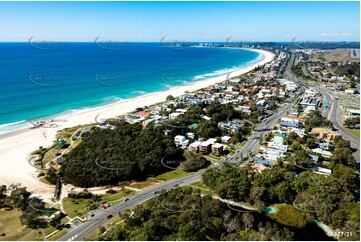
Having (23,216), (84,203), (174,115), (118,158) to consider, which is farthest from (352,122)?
(23,216)

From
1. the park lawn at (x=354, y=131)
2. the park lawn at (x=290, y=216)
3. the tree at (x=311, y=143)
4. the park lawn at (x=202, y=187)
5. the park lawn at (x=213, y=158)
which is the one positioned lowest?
the park lawn at (x=213, y=158)

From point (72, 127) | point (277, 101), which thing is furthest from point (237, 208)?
point (277, 101)

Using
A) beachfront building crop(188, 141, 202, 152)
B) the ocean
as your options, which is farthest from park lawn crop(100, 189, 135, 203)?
the ocean

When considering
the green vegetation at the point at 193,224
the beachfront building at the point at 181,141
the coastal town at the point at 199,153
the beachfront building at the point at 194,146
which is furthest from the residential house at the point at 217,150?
the green vegetation at the point at 193,224

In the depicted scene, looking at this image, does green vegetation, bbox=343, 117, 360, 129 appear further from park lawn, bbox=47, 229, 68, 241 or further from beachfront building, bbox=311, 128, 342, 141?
park lawn, bbox=47, 229, 68, 241

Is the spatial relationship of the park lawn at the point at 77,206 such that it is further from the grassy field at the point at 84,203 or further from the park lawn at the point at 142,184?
the park lawn at the point at 142,184

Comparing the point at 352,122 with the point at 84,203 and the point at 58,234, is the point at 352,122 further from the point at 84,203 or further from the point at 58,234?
the point at 58,234
